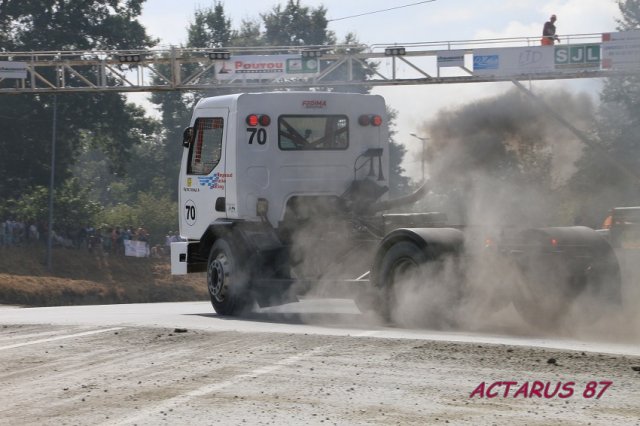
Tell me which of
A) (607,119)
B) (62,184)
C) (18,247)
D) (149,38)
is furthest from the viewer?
(149,38)

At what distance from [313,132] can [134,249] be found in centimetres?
3668

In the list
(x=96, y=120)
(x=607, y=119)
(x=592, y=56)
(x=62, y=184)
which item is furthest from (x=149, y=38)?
(x=607, y=119)

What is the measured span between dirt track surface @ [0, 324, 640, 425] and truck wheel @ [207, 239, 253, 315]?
3.17 m

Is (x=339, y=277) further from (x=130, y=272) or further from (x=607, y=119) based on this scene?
(x=130, y=272)

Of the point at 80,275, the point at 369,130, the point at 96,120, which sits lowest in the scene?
the point at 80,275

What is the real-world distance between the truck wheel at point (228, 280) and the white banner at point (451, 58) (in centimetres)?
2243

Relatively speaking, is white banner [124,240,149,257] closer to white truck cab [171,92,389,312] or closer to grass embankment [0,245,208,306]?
grass embankment [0,245,208,306]

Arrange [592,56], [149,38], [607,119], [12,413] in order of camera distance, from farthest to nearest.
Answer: [149,38]
[592,56]
[607,119]
[12,413]

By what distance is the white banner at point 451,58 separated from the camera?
121ft

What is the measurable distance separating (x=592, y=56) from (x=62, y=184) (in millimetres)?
30445

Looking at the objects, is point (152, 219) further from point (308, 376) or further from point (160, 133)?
point (308, 376)

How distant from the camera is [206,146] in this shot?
53.5 feet

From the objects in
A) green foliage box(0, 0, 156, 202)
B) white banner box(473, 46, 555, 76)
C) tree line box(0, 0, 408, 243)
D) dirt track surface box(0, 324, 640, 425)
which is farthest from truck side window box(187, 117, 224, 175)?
green foliage box(0, 0, 156, 202)

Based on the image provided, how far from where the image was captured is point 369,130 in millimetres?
16297
